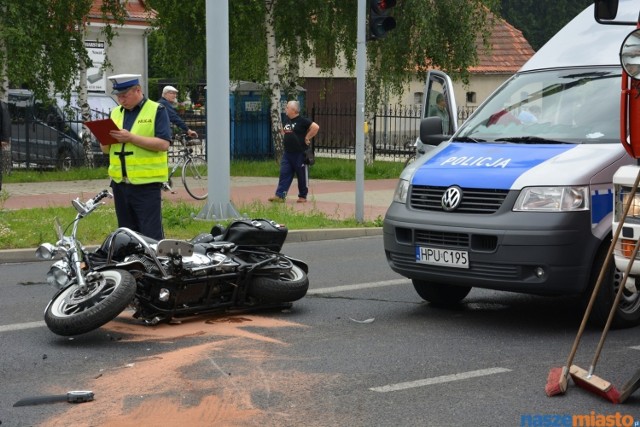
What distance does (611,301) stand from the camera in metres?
8.30

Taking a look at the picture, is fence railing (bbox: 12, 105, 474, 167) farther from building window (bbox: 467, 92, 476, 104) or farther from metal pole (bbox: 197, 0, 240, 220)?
building window (bbox: 467, 92, 476, 104)

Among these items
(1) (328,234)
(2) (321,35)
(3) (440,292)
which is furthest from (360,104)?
(2) (321,35)

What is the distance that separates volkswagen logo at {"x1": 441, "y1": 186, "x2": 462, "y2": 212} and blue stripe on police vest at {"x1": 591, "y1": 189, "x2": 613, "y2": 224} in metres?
0.96

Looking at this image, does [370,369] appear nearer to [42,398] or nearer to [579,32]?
[42,398]

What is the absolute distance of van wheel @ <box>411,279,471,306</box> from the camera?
374 inches

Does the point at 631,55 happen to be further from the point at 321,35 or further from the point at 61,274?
the point at 321,35

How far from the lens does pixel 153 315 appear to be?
8445mm

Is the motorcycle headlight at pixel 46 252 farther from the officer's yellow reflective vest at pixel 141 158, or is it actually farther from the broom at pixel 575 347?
the broom at pixel 575 347

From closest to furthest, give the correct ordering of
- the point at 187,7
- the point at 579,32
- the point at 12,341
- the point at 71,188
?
the point at 12,341 < the point at 579,32 < the point at 71,188 < the point at 187,7

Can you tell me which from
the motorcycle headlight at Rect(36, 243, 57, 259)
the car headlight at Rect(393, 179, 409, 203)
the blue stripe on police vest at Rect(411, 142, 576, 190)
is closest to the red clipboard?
the motorcycle headlight at Rect(36, 243, 57, 259)

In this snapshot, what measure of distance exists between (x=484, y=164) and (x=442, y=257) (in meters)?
0.77

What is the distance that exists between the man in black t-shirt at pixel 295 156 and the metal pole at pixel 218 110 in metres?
3.55

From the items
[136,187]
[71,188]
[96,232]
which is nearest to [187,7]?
[71,188]

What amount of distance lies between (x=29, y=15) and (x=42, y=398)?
1693cm
